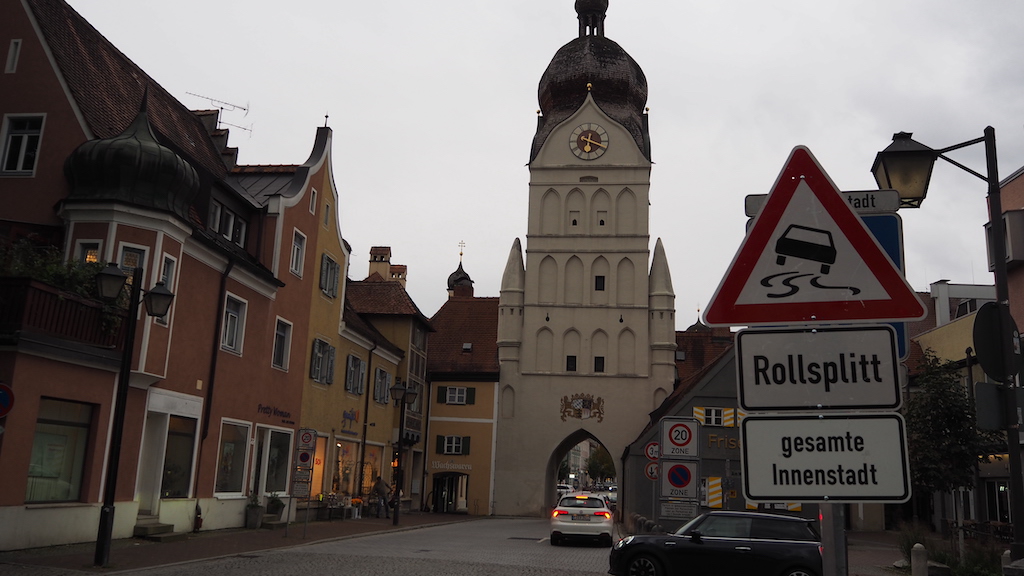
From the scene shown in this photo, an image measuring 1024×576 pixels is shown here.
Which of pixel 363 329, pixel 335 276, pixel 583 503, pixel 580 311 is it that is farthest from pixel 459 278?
pixel 583 503

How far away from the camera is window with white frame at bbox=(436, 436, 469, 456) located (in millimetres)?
54031

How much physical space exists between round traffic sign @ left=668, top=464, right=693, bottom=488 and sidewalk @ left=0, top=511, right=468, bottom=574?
29.0ft

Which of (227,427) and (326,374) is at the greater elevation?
(326,374)

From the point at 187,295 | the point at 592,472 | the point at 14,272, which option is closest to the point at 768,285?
the point at 14,272

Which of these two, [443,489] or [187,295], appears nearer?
[187,295]

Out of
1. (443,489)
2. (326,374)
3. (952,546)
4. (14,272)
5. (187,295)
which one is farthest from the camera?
(443,489)

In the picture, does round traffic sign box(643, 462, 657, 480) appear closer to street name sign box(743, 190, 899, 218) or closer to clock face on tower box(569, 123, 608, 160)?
street name sign box(743, 190, 899, 218)

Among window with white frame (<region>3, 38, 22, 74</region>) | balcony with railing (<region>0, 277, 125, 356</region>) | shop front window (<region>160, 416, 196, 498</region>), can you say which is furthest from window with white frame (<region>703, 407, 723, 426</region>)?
window with white frame (<region>3, 38, 22, 74</region>)

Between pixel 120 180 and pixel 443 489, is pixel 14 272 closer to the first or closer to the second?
pixel 120 180

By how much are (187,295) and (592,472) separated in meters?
113

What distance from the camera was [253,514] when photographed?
2675cm

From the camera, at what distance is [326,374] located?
33844mm

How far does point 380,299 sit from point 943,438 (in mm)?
29034

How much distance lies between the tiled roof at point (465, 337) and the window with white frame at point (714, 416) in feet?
52.2
